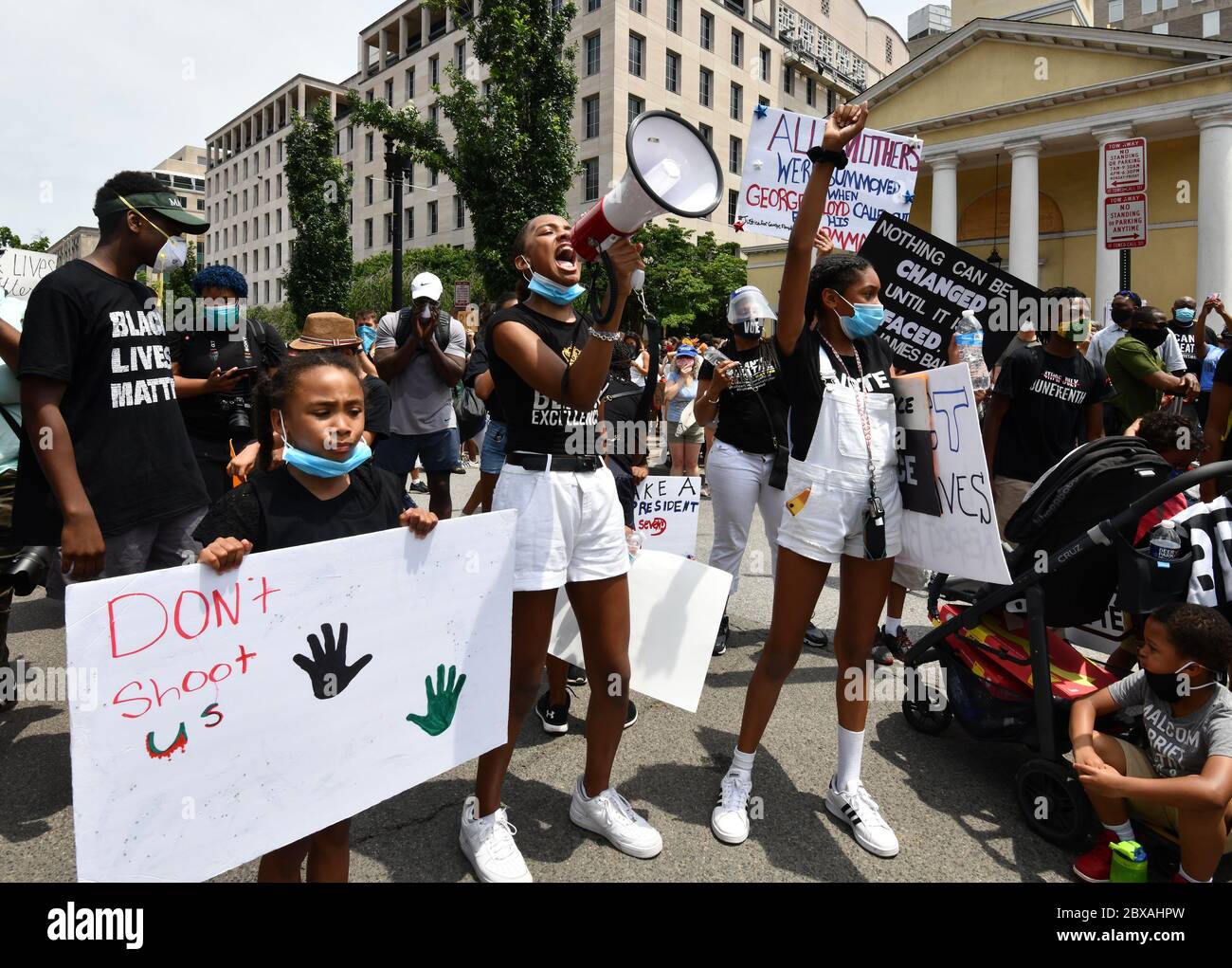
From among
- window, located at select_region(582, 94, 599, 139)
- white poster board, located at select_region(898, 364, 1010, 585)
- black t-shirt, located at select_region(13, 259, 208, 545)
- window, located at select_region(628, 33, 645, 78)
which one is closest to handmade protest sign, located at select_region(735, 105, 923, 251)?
white poster board, located at select_region(898, 364, 1010, 585)

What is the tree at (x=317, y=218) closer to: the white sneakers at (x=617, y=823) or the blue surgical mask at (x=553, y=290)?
the blue surgical mask at (x=553, y=290)

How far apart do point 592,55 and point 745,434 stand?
135 feet

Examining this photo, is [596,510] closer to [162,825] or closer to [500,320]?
[500,320]

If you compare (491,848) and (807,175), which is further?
(807,175)

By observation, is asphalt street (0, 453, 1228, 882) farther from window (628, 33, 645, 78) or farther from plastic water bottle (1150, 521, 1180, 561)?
window (628, 33, 645, 78)

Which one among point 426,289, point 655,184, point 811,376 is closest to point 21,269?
point 426,289

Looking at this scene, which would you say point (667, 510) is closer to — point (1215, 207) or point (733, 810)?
point (733, 810)

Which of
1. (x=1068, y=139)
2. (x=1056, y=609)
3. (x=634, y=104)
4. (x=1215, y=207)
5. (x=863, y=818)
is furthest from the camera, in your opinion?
(x=634, y=104)

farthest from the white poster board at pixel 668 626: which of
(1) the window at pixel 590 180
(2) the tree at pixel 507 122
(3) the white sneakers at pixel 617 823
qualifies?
(1) the window at pixel 590 180

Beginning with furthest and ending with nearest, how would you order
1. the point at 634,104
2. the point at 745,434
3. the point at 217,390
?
the point at 634,104 → the point at 745,434 → the point at 217,390

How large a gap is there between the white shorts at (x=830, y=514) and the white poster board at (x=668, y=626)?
569mm

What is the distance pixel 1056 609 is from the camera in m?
3.05
